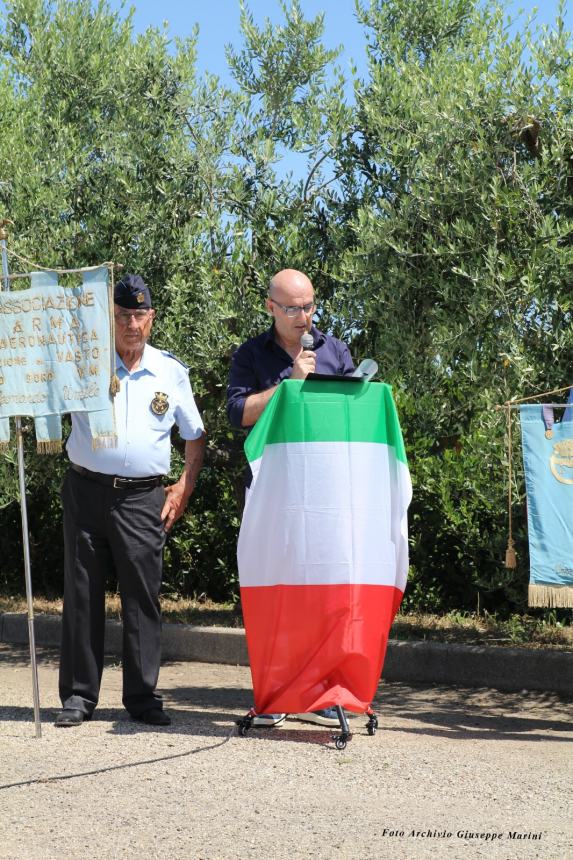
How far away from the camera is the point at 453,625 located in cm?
959

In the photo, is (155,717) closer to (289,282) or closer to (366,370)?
(366,370)

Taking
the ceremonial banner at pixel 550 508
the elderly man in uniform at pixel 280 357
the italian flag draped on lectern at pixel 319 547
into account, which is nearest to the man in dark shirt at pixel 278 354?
the elderly man in uniform at pixel 280 357

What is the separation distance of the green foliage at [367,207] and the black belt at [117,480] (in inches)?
79.8

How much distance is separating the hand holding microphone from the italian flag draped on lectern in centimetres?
6

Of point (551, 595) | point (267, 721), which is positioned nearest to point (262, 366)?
point (267, 721)

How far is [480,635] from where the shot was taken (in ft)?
29.9

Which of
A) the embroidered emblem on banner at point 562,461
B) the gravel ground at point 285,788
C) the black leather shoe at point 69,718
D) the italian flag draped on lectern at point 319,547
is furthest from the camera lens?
the embroidered emblem on banner at point 562,461

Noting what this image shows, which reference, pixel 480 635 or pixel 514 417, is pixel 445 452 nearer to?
pixel 480 635

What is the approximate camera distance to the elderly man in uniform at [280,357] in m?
6.16

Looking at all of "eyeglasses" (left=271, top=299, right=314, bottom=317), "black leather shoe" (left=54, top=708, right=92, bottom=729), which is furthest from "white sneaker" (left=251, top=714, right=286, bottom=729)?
"eyeglasses" (left=271, top=299, right=314, bottom=317)

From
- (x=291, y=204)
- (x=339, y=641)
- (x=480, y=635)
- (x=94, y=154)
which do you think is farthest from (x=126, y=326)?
(x=480, y=635)

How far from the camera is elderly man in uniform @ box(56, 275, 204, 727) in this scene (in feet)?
21.0

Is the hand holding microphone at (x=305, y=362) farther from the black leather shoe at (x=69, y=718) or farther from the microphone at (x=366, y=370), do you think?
the black leather shoe at (x=69, y=718)

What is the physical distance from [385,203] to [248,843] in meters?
4.48
